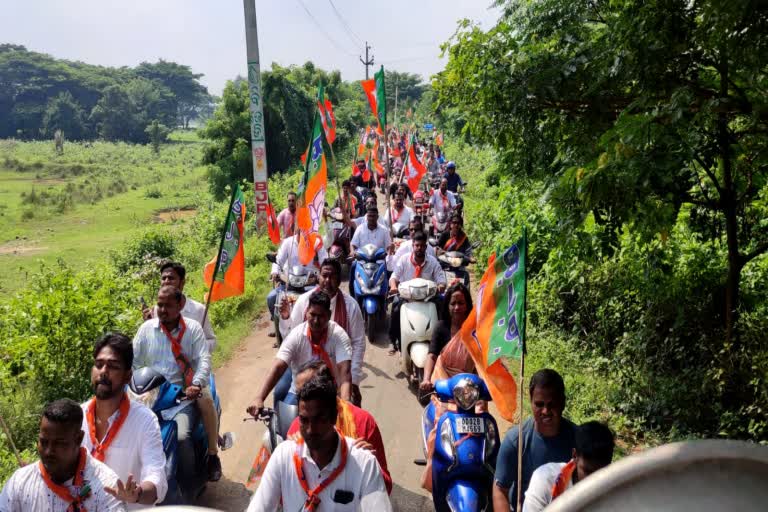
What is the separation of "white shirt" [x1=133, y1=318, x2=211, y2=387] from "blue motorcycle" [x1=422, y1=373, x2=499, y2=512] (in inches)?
71.3

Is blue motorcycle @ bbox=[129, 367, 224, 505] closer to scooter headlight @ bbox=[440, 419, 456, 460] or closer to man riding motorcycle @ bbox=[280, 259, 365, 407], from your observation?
man riding motorcycle @ bbox=[280, 259, 365, 407]

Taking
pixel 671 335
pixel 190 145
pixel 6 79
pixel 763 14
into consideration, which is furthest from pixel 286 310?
pixel 6 79

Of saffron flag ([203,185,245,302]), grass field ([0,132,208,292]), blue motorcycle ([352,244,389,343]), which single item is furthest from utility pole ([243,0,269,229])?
saffron flag ([203,185,245,302])

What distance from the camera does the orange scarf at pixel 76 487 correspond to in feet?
9.45

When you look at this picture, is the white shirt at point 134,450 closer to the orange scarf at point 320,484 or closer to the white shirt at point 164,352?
the orange scarf at point 320,484

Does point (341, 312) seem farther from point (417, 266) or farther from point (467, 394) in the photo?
point (417, 266)

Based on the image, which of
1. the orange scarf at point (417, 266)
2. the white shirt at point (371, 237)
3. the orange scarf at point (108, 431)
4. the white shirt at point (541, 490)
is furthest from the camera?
the white shirt at point (371, 237)

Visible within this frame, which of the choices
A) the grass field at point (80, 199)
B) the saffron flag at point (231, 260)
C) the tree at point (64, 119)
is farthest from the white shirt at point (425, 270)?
the tree at point (64, 119)

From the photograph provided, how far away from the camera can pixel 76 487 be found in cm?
292

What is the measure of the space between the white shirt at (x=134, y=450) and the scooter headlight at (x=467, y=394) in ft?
6.11

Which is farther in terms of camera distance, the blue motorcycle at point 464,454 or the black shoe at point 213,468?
the black shoe at point 213,468

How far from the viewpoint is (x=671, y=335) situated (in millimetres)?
6488

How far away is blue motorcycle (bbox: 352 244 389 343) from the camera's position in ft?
28.7

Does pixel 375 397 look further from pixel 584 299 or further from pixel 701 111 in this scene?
pixel 701 111
